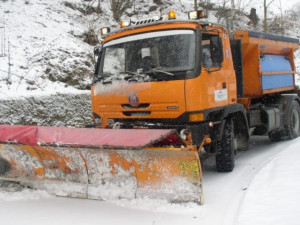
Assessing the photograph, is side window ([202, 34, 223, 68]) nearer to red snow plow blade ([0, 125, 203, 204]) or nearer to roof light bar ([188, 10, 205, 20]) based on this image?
roof light bar ([188, 10, 205, 20])

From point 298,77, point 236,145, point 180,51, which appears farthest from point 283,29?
point 180,51

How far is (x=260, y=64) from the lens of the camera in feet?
22.3

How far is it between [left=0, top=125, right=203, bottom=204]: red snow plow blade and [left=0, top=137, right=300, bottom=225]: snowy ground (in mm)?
141

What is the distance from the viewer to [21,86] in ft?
33.9

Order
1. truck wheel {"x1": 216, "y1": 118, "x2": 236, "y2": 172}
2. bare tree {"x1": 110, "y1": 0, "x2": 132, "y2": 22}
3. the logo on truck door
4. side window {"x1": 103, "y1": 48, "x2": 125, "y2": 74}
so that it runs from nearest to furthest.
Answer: the logo on truck door < side window {"x1": 103, "y1": 48, "x2": 125, "y2": 74} < truck wheel {"x1": 216, "y1": 118, "x2": 236, "y2": 172} < bare tree {"x1": 110, "y1": 0, "x2": 132, "y2": 22}

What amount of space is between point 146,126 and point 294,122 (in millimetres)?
5413

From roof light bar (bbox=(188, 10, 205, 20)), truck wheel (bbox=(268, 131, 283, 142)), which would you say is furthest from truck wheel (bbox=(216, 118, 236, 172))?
truck wheel (bbox=(268, 131, 283, 142))

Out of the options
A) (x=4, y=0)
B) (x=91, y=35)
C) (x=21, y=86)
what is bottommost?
(x=21, y=86)

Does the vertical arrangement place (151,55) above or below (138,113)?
above

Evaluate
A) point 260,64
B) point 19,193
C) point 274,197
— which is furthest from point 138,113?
point 260,64

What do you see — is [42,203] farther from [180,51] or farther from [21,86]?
[21,86]

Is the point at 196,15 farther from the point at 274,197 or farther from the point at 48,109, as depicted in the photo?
the point at 48,109

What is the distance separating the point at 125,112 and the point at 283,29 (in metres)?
22.8

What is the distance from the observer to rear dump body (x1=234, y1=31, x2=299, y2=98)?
21.6ft
